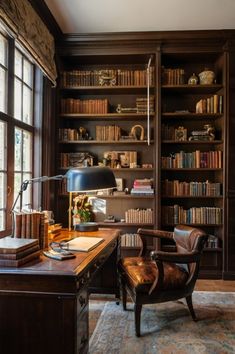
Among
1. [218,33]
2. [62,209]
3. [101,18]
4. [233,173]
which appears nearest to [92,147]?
[62,209]

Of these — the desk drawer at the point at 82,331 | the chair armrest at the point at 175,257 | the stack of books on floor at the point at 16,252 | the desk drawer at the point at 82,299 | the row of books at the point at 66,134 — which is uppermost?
the row of books at the point at 66,134

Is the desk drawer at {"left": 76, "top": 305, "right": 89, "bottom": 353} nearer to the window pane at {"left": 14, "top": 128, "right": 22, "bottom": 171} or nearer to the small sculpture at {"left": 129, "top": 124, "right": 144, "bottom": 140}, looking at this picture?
the window pane at {"left": 14, "top": 128, "right": 22, "bottom": 171}

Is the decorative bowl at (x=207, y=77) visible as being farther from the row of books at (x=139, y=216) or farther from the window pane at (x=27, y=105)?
the window pane at (x=27, y=105)

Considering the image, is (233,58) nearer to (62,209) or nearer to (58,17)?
(58,17)

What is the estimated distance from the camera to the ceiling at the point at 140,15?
120 inches

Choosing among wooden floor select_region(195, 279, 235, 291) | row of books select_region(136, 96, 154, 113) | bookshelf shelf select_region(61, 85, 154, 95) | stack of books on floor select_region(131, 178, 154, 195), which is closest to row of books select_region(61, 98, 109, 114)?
bookshelf shelf select_region(61, 85, 154, 95)

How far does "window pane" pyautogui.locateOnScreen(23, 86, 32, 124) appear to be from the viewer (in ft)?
10.5

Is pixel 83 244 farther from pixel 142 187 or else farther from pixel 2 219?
pixel 142 187

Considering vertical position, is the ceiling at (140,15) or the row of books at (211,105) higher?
the ceiling at (140,15)

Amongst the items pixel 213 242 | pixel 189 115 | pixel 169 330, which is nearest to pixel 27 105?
pixel 189 115

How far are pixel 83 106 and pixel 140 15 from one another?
1.21 m

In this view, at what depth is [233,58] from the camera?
3.62 metres

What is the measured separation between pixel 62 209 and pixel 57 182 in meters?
0.39

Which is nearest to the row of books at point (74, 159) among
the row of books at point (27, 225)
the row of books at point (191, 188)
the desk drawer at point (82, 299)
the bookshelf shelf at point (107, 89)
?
the bookshelf shelf at point (107, 89)
